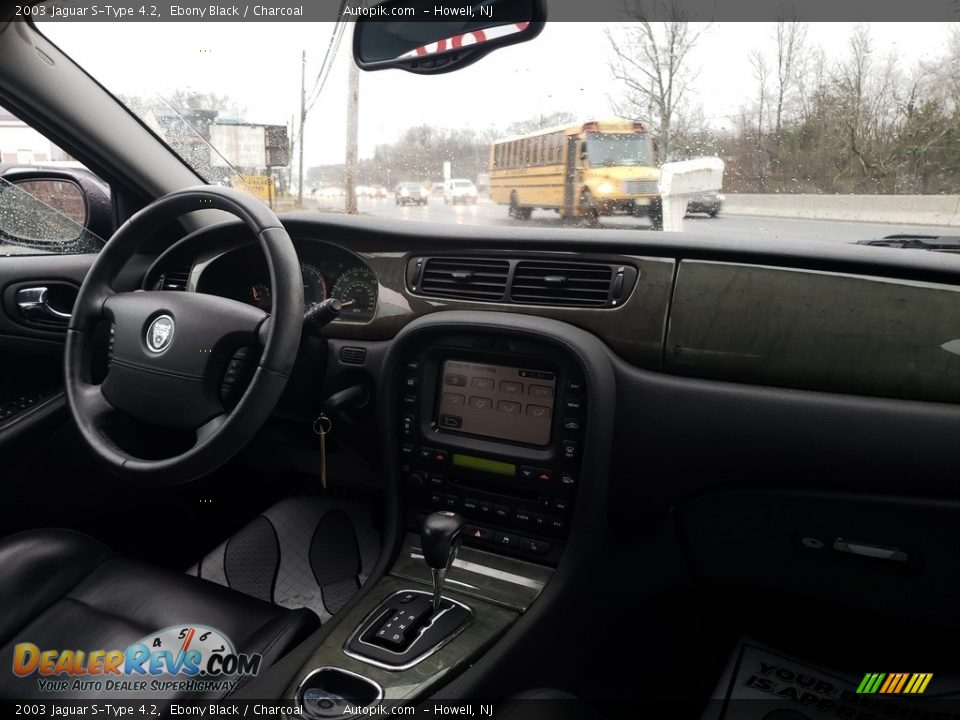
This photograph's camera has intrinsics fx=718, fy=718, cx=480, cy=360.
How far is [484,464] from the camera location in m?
1.94

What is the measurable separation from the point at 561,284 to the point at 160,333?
1019mm

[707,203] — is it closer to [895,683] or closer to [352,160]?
[352,160]

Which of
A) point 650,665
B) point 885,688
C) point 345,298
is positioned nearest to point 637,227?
point 345,298

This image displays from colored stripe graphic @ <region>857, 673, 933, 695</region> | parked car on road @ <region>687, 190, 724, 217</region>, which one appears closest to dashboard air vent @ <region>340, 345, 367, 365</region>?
parked car on road @ <region>687, 190, 724, 217</region>

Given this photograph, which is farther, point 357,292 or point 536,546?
point 357,292

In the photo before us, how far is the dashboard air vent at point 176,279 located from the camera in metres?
2.24

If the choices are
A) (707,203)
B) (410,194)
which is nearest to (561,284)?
(707,203)

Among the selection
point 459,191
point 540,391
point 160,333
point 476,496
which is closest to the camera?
point 160,333

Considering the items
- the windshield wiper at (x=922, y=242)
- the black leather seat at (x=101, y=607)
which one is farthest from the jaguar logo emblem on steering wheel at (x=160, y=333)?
the windshield wiper at (x=922, y=242)

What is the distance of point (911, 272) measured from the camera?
161 centimetres

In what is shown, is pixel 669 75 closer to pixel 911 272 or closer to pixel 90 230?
pixel 911 272

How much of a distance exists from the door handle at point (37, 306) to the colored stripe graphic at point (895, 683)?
279 centimetres

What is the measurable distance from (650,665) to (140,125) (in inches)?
93.3

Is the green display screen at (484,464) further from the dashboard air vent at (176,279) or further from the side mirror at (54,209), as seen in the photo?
the side mirror at (54,209)
